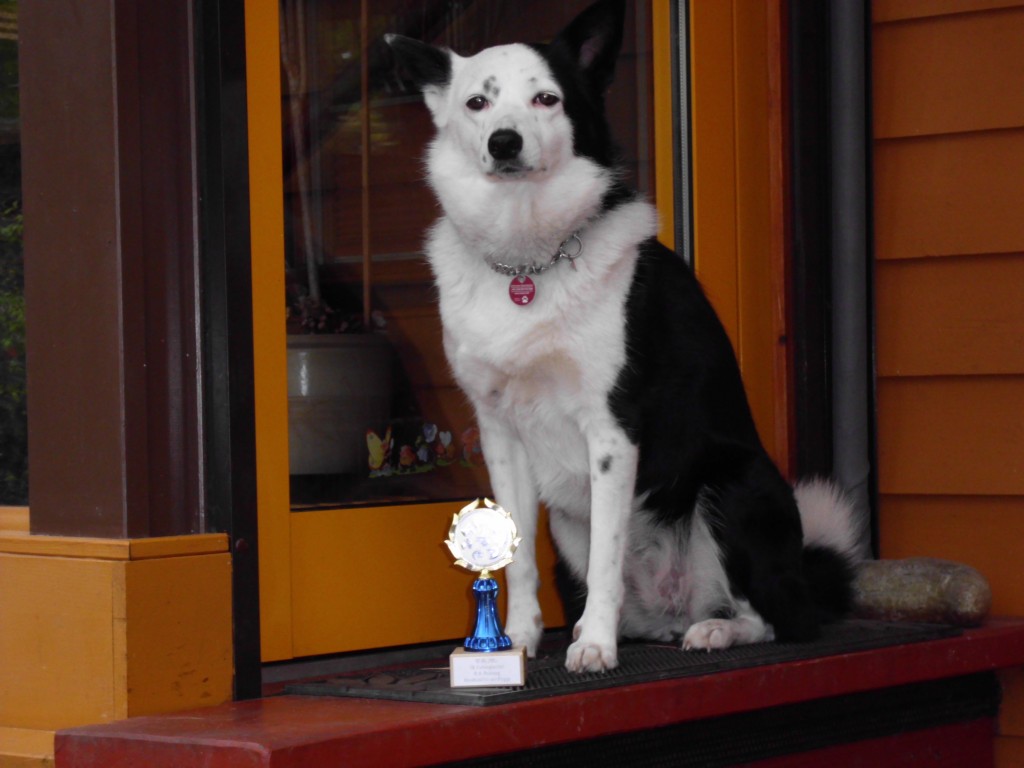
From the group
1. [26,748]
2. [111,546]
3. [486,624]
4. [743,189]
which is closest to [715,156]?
[743,189]

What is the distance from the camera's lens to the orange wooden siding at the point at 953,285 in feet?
9.36

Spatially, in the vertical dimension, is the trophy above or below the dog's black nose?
below

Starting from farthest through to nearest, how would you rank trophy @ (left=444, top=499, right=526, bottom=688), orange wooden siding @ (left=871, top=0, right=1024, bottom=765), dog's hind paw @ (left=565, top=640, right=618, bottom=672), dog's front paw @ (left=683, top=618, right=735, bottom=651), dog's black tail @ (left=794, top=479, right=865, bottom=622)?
orange wooden siding @ (left=871, top=0, right=1024, bottom=765) → dog's black tail @ (left=794, top=479, right=865, bottom=622) → dog's front paw @ (left=683, top=618, right=735, bottom=651) → dog's hind paw @ (left=565, top=640, right=618, bottom=672) → trophy @ (left=444, top=499, right=526, bottom=688)

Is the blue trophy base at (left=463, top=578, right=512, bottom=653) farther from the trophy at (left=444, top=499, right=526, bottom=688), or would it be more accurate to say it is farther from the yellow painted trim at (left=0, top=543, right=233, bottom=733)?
the yellow painted trim at (left=0, top=543, right=233, bottom=733)

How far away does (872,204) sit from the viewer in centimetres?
300

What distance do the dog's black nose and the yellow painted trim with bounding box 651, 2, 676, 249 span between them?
3.09 ft

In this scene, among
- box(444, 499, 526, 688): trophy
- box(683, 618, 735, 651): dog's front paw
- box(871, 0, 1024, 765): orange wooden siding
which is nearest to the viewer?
box(444, 499, 526, 688): trophy

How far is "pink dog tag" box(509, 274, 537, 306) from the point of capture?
2.11 m

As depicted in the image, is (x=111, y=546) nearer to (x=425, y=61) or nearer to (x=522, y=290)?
(x=522, y=290)

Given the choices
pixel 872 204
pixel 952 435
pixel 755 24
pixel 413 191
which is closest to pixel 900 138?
pixel 872 204

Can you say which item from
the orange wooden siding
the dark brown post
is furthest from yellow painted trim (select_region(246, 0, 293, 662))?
the orange wooden siding

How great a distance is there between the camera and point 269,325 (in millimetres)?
2205

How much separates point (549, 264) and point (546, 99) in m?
0.26

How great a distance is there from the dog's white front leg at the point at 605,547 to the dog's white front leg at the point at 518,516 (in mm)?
95
